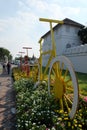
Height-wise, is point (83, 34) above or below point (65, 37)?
above

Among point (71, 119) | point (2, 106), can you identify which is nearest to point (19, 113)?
point (71, 119)

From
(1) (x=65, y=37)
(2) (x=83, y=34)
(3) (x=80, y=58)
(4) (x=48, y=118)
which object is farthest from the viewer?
(1) (x=65, y=37)

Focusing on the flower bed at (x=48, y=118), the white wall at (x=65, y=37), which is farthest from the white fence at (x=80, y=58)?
the flower bed at (x=48, y=118)

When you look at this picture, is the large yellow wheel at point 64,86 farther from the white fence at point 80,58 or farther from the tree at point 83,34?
the tree at point 83,34

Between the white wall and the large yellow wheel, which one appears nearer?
the large yellow wheel

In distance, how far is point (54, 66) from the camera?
21.4 ft

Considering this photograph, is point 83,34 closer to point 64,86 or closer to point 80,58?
point 80,58

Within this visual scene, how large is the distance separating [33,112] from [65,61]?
1.31 metres

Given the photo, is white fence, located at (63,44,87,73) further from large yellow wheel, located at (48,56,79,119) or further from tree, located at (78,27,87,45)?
large yellow wheel, located at (48,56,79,119)

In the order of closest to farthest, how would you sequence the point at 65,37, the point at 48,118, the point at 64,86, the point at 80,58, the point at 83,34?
1. the point at 48,118
2. the point at 64,86
3. the point at 80,58
4. the point at 83,34
5. the point at 65,37

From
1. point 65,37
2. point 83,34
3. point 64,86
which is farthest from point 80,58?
point 64,86

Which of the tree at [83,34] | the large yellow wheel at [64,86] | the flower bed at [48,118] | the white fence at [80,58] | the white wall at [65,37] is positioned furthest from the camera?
the white wall at [65,37]

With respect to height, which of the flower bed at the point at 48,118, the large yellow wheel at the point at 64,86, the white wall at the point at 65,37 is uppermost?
the white wall at the point at 65,37

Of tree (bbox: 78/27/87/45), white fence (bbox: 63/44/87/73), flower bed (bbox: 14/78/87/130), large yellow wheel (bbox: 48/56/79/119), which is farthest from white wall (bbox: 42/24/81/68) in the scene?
flower bed (bbox: 14/78/87/130)
